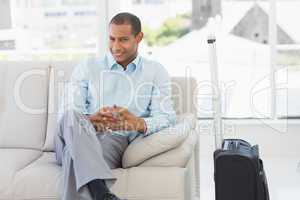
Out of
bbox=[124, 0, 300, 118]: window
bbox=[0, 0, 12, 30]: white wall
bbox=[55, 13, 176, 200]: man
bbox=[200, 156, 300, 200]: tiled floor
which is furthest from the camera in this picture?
bbox=[0, 0, 12, 30]: white wall

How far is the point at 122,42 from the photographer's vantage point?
2.89m

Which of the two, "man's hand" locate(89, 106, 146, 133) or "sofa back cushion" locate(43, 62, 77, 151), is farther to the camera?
"sofa back cushion" locate(43, 62, 77, 151)

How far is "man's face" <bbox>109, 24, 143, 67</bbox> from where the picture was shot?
2871 millimetres

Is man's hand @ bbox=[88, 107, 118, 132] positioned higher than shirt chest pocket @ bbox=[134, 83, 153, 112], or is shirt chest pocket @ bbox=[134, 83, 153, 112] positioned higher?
shirt chest pocket @ bbox=[134, 83, 153, 112]

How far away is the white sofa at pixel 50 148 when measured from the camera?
251 cm

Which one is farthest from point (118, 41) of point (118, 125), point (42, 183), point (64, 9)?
point (64, 9)

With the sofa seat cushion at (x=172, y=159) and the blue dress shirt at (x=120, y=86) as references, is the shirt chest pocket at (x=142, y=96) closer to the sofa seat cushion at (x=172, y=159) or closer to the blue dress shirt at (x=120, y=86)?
the blue dress shirt at (x=120, y=86)

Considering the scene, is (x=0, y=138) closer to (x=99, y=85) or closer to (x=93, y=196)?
(x=99, y=85)

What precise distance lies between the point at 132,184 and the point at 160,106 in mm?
554

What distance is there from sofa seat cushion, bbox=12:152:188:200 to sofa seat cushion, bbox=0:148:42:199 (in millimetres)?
40

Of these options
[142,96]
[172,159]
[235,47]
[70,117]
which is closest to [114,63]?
[142,96]

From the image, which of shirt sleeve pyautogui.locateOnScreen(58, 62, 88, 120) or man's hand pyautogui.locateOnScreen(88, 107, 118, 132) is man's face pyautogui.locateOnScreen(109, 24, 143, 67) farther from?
man's hand pyautogui.locateOnScreen(88, 107, 118, 132)

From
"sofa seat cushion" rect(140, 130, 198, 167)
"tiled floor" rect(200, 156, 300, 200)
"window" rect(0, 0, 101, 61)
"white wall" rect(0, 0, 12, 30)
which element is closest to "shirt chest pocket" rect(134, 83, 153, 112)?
"sofa seat cushion" rect(140, 130, 198, 167)

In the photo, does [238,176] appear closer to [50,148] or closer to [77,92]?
[77,92]
